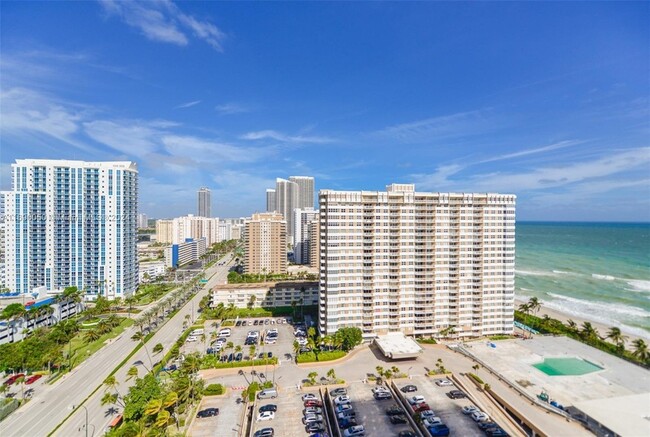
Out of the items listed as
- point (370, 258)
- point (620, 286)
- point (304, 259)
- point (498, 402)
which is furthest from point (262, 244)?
point (620, 286)

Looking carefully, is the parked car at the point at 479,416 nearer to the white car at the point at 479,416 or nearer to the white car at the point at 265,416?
the white car at the point at 479,416

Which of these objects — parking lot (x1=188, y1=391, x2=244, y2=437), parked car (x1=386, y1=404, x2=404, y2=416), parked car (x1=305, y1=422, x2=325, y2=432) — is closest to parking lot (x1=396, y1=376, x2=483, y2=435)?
parked car (x1=386, y1=404, x2=404, y2=416)

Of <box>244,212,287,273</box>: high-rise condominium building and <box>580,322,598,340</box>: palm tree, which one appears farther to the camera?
<box>244,212,287,273</box>: high-rise condominium building

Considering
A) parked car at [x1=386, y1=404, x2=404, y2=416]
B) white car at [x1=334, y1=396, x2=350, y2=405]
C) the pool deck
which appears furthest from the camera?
the pool deck

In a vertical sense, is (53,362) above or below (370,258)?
below

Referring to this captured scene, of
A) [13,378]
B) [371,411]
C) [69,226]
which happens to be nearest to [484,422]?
[371,411]

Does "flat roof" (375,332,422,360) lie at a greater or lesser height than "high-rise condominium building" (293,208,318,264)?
lesser

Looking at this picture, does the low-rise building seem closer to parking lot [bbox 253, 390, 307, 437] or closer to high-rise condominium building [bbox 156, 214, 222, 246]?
parking lot [bbox 253, 390, 307, 437]

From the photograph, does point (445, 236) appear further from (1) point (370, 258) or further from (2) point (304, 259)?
(2) point (304, 259)
